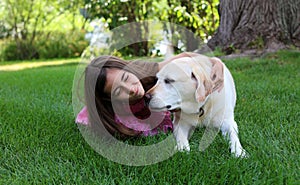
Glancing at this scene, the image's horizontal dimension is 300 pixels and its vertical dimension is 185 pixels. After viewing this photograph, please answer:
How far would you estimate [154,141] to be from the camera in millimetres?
2123

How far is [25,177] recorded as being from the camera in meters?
1.70

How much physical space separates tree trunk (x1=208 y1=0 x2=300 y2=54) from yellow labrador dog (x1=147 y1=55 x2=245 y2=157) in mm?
2921

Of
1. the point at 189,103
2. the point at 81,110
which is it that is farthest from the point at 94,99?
the point at 189,103

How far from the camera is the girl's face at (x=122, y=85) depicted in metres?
2.14

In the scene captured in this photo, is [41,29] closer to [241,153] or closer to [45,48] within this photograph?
[45,48]

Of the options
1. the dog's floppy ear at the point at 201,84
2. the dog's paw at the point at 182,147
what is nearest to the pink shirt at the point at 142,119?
the dog's paw at the point at 182,147

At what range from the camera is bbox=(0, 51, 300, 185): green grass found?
163 centimetres

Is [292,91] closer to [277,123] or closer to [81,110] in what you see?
[277,123]

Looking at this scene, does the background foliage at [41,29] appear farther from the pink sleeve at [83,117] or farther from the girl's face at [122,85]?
the girl's face at [122,85]

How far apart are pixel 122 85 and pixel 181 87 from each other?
0.41 m

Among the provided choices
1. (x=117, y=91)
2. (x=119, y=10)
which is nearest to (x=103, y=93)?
(x=117, y=91)

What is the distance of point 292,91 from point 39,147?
2196 mm

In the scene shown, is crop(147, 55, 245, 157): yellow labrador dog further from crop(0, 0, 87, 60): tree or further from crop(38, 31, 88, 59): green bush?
crop(0, 0, 87, 60): tree

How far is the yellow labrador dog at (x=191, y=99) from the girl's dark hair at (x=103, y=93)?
349 millimetres
